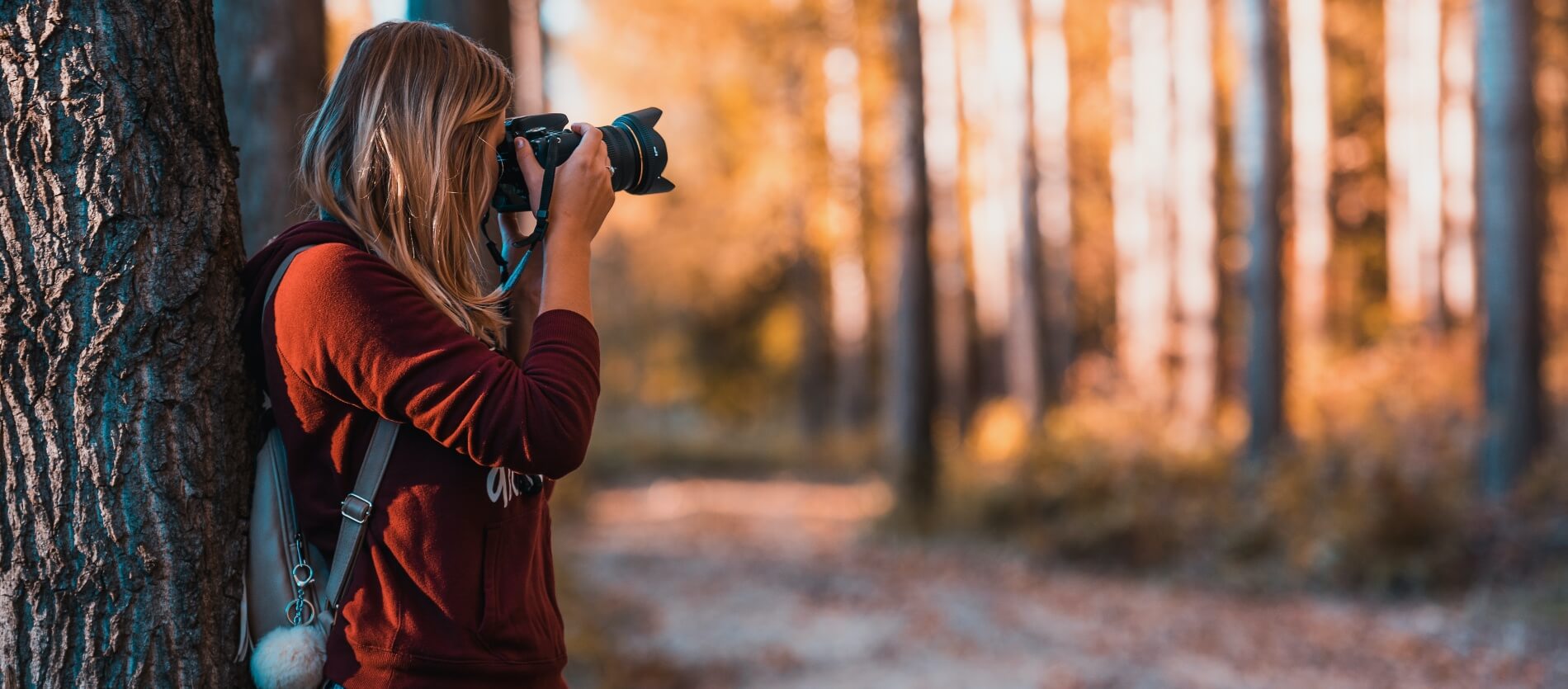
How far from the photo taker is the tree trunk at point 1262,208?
Result: 442 inches

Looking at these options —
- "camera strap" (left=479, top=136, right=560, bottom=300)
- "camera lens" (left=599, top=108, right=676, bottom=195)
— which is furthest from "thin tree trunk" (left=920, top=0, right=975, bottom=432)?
"camera strap" (left=479, top=136, right=560, bottom=300)

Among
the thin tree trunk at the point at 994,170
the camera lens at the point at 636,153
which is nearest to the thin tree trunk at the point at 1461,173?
the thin tree trunk at the point at 994,170

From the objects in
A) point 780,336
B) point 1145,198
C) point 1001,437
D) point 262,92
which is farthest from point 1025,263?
point 780,336

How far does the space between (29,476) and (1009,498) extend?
1025cm

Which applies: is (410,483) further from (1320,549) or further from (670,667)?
(1320,549)

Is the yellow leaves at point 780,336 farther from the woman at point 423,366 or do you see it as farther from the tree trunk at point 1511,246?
the woman at point 423,366

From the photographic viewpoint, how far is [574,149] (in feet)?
6.62

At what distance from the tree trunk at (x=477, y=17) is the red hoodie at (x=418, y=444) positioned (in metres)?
3.88

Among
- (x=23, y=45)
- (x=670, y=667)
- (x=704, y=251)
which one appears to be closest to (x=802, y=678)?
(x=670, y=667)

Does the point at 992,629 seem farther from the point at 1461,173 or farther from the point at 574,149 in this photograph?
the point at 1461,173

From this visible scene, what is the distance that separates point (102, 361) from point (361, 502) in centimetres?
42

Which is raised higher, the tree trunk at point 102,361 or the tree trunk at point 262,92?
the tree trunk at point 262,92

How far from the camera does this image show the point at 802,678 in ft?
22.8

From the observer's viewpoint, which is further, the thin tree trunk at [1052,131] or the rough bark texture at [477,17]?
the thin tree trunk at [1052,131]
